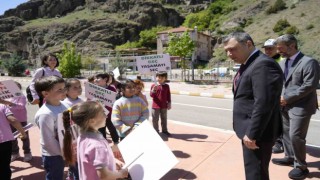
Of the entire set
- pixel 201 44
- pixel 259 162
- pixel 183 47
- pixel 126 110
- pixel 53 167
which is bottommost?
pixel 53 167

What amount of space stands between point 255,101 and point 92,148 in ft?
4.95

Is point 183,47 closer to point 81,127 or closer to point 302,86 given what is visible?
point 302,86

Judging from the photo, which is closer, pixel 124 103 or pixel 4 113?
pixel 4 113

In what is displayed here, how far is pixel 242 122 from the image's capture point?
2951 millimetres

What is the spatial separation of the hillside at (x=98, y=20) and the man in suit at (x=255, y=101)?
224 feet

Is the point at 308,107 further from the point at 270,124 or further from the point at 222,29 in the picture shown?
the point at 222,29

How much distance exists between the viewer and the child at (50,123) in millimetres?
3069

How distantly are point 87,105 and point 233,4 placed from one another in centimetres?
11200

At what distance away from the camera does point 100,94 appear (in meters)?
4.93

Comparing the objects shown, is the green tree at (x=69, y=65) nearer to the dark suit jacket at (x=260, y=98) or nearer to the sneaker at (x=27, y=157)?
the sneaker at (x=27, y=157)

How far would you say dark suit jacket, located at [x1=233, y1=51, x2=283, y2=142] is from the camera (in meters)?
2.69

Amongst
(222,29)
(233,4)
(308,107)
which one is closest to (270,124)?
(308,107)

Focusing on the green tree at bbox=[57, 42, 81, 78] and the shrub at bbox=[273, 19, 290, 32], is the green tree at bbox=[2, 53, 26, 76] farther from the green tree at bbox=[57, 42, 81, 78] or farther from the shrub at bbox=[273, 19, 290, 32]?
the shrub at bbox=[273, 19, 290, 32]

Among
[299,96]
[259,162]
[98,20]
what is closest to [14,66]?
[299,96]
